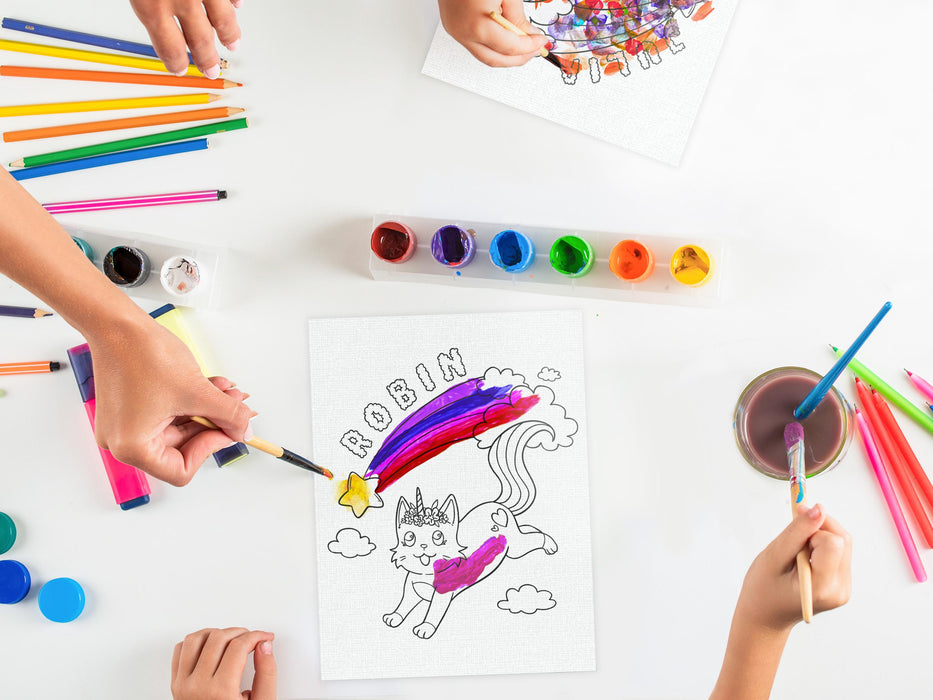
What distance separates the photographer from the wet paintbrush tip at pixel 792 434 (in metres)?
0.88

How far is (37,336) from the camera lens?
1.07 meters

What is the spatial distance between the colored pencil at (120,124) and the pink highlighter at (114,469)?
0.31m

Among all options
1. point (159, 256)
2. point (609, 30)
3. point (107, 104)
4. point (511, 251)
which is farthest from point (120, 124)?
point (609, 30)

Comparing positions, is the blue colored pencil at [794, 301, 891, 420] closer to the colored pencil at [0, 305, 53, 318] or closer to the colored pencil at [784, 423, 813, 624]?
the colored pencil at [784, 423, 813, 624]

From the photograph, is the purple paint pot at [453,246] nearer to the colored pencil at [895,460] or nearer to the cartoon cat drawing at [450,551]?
the cartoon cat drawing at [450,551]

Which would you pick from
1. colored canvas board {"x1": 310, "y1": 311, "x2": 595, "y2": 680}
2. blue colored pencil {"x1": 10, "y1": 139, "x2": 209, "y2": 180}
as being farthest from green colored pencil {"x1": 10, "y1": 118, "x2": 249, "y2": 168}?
colored canvas board {"x1": 310, "y1": 311, "x2": 595, "y2": 680}

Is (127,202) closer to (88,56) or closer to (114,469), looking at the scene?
(88,56)

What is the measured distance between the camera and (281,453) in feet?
3.07

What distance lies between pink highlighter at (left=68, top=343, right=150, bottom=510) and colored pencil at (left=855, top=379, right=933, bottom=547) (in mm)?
958

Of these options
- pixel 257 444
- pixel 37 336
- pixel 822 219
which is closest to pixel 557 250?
pixel 822 219

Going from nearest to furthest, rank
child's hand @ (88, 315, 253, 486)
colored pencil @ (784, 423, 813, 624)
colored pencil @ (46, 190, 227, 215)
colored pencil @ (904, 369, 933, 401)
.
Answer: colored pencil @ (784, 423, 813, 624)
child's hand @ (88, 315, 253, 486)
colored pencil @ (904, 369, 933, 401)
colored pencil @ (46, 190, 227, 215)

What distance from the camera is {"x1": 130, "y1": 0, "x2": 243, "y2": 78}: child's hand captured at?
2.95 ft

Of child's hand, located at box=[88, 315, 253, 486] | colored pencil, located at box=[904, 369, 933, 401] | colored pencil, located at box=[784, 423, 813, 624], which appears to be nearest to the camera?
colored pencil, located at box=[784, 423, 813, 624]

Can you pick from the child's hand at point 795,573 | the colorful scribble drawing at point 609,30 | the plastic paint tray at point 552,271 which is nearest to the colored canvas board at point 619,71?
the colorful scribble drawing at point 609,30
